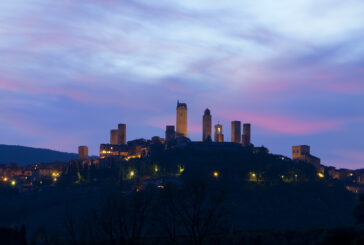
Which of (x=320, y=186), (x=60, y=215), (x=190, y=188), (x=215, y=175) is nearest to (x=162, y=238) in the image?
(x=190, y=188)

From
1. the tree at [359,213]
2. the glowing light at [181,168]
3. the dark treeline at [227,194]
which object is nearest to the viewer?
the tree at [359,213]

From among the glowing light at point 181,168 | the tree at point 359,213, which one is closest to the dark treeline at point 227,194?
the glowing light at point 181,168

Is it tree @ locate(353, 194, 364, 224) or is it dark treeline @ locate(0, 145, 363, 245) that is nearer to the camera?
tree @ locate(353, 194, 364, 224)

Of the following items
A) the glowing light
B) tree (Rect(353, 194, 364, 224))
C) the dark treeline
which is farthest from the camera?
the glowing light

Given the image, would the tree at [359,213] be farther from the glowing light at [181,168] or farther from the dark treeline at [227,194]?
the glowing light at [181,168]

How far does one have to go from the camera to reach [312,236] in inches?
2645

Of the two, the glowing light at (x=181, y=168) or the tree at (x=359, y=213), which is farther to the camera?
the glowing light at (x=181, y=168)

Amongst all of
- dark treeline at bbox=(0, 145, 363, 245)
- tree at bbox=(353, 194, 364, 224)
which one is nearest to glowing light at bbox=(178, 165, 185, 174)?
dark treeline at bbox=(0, 145, 363, 245)

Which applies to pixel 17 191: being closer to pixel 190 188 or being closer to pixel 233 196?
pixel 233 196

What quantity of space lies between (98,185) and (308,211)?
235 ft

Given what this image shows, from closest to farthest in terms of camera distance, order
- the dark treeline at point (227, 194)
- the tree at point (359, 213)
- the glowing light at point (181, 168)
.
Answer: the tree at point (359, 213) < the dark treeline at point (227, 194) < the glowing light at point (181, 168)

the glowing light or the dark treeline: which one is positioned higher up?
the glowing light

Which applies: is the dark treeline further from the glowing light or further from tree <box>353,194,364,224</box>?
tree <box>353,194,364,224</box>

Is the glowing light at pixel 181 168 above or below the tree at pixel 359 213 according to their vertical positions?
above
